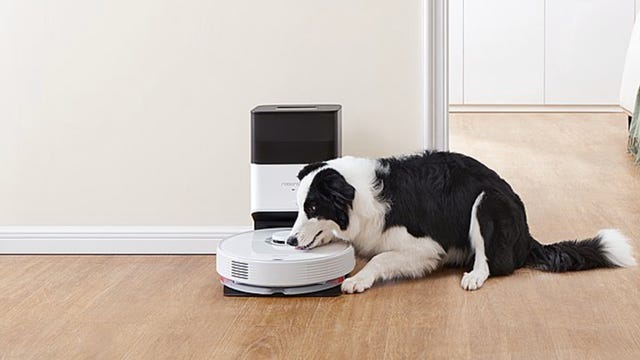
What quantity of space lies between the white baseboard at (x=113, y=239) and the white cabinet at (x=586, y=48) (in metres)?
4.04

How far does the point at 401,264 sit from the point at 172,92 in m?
1.02

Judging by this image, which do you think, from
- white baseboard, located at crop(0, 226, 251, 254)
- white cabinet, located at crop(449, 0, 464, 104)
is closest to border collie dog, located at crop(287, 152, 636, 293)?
white baseboard, located at crop(0, 226, 251, 254)

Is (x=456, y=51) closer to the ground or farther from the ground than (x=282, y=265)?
farther from the ground

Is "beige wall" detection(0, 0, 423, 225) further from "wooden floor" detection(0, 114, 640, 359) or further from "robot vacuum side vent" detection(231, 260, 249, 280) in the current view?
"robot vacuum side vent" detection(231, 260, 249, 280)

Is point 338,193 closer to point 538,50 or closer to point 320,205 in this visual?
point 320,205

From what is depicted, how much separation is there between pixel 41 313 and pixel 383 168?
108 centimetres

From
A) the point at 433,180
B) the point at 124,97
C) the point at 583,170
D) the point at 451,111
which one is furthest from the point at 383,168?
the point at 451,111

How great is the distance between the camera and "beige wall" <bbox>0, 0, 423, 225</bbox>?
3400 millimetres

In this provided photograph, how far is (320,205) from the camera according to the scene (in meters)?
2.95

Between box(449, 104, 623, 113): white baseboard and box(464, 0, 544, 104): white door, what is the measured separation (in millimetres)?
60

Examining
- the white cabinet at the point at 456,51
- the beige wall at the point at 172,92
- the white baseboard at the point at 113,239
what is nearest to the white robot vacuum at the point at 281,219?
the beige wall at the point at 172,92

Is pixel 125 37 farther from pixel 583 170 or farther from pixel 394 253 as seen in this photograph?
pixel 583 170

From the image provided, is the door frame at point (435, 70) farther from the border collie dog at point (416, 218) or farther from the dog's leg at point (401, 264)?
the dog's leg at point (401, 264)

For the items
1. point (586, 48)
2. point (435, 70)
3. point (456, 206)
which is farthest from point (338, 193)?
point (586, 48)
